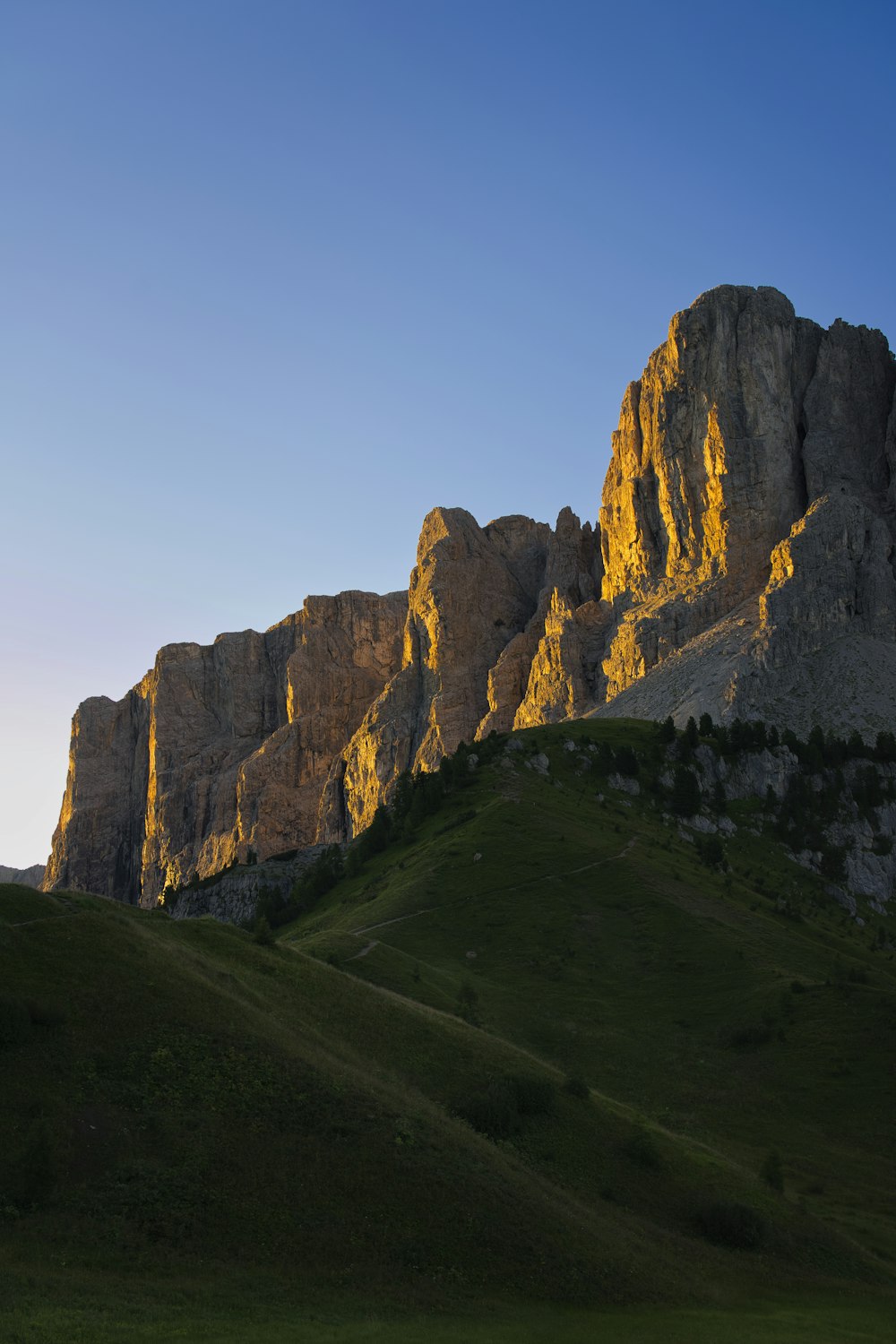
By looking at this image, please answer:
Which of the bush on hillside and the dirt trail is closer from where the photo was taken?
the bush on hillside

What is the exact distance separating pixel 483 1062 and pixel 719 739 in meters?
94.6

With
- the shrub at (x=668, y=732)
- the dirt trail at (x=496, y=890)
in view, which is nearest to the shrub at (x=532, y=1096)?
the dirt trail at (x=496, y=890)

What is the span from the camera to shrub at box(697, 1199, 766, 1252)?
42.6 meters

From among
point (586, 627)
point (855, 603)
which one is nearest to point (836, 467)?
point (855, 603)

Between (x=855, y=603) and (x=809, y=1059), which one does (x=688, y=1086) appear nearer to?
(x=809, y=1059)

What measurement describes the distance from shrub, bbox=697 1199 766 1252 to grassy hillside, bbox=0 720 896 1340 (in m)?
0.11

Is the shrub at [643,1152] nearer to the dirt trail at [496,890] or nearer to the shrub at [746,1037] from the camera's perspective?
the shrub at [746,1037]

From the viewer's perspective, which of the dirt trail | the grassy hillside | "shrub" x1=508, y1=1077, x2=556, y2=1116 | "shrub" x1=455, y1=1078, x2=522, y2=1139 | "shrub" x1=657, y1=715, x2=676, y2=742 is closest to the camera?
the grassy hillside

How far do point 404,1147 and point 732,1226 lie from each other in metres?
12.9

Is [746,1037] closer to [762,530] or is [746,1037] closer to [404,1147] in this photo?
[404,1147]

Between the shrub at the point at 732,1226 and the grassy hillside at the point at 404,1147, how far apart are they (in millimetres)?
106

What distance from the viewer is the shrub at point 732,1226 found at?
42562mm

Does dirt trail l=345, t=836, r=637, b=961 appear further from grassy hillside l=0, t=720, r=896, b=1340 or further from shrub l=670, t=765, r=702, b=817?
shrub l=670, t=765, r=702, b=817

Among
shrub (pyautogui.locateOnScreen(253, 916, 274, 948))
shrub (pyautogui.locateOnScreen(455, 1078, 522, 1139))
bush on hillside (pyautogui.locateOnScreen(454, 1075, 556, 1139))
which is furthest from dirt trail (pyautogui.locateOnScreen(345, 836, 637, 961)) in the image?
shrub (pyautogui.locateOnScreen(455, 1078, 522, 1139))
